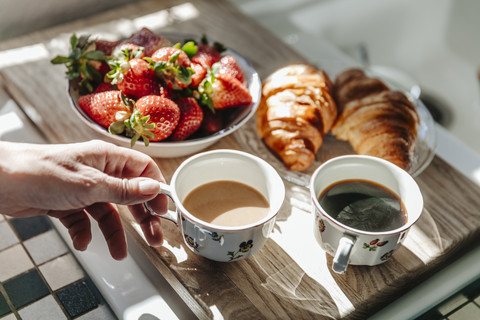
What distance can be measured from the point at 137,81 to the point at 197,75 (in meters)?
0.11

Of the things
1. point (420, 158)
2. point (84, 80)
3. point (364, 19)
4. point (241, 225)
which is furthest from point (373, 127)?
point (364, 19)

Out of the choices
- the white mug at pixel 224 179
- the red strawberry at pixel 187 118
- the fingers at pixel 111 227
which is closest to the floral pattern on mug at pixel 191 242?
the white mug at pixel 224 179

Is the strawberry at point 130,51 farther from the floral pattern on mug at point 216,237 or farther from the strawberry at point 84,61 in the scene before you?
the floral pattern on mug at point 216,237

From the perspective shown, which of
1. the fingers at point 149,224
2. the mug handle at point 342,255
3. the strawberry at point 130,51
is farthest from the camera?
the strawberry at point 130,51

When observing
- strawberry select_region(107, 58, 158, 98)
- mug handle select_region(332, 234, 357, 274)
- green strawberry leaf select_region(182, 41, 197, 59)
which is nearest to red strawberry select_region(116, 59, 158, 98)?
strawberry select_region(107, 58, 158, 98)

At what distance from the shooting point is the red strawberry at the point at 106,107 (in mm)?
906

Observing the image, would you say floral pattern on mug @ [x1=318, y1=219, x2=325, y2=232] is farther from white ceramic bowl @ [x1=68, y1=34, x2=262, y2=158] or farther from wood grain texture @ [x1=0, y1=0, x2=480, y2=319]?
white ceramic bowl @ [x1=68, y1=34, x2=262, y2=158]

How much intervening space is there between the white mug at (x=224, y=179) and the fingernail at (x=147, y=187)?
0.02 meters

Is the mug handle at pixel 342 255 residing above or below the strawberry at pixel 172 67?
below

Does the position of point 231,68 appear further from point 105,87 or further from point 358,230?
point 358,230

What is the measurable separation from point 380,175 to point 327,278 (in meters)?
0.18

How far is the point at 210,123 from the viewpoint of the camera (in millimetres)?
962

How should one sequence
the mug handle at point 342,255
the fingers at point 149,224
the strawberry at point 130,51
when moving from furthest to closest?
the strawberry at point 130,51 → the fingers at point 149,224 → the mug handle at point 342,255

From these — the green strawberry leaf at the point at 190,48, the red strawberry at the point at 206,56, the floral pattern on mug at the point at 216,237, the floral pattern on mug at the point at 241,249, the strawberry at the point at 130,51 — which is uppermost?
the strawberry at the point at 130,51
